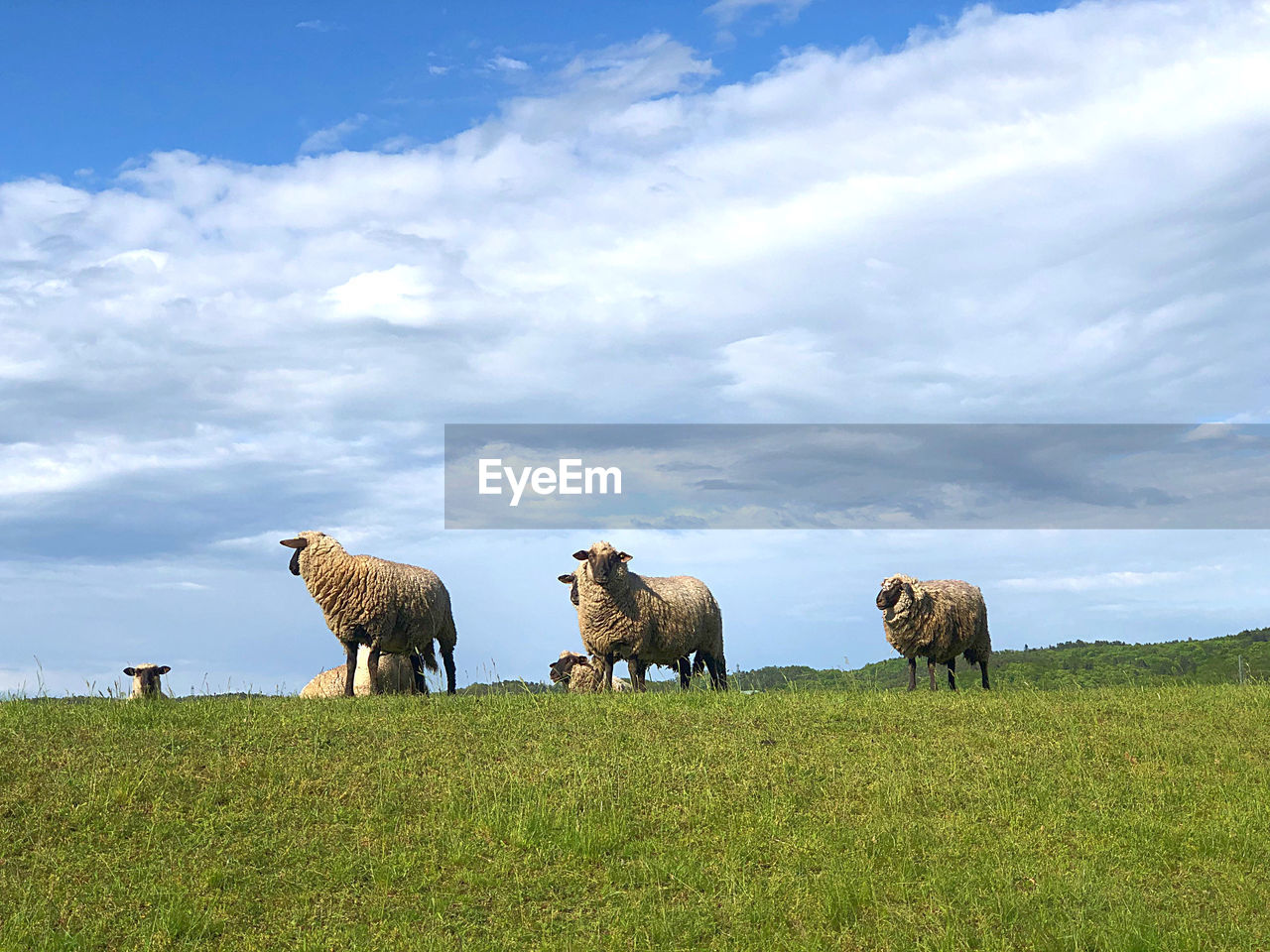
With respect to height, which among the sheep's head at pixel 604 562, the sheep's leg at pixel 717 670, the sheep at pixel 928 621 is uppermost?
the sheep's head at pixel 604 562

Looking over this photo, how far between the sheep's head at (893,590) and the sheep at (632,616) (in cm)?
422

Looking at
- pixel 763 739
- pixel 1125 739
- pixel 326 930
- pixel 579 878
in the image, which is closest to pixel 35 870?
pixel 326 930

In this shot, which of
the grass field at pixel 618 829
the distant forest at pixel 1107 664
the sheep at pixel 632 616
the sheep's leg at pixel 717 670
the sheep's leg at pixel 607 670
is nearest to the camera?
the grass field at pixel 618 829

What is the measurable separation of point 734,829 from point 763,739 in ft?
10.5

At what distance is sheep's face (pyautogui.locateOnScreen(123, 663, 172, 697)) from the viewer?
23.6 m

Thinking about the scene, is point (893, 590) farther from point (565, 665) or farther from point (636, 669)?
point (565, 665)

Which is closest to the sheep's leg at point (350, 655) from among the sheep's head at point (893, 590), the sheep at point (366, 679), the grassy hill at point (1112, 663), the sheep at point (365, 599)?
the sheep at point (365, 599)

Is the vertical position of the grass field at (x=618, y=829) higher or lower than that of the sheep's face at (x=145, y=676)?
lower

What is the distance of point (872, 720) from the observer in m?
16.5

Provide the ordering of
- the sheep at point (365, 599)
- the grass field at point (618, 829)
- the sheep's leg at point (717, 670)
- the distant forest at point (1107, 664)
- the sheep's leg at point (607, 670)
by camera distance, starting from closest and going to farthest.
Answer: the grass field at point (618, 829)
the sheep at point (365, 599)
the sheep's leg at point (607, 670)
the sheep's leg at point (717, 670)
the distant forest at point (1107, 664)

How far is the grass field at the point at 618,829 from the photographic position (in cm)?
1017

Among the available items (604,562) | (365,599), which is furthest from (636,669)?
(365,599)

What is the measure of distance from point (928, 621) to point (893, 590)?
3.75 feet

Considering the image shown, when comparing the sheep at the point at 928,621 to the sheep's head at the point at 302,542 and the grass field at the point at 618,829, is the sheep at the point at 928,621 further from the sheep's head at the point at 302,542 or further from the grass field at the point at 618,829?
the sheep's head at the point at 302,542
